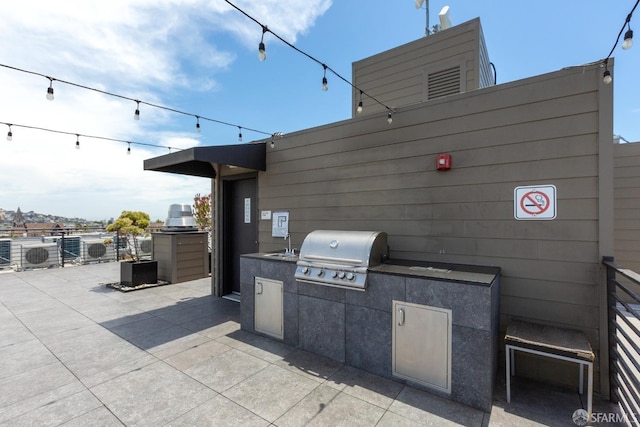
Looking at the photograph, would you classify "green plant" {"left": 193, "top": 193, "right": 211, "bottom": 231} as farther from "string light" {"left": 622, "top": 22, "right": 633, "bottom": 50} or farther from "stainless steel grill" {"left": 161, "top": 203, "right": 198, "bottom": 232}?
"string light" {"left": 622, "top": 22, "right": 633, "bottom": 50}

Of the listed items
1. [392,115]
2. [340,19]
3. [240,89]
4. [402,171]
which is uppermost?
[340,19]

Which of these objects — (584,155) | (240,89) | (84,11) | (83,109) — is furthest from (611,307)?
(83,109)

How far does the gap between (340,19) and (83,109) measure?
4512 mm

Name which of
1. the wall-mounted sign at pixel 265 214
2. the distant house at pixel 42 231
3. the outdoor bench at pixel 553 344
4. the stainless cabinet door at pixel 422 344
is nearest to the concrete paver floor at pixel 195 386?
the stainless cabinet door at pixel 422 344

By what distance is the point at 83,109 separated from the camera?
4.39m

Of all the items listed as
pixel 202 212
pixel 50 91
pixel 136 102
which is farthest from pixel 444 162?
pixel 202 212

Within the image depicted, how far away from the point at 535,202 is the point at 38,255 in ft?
35.9

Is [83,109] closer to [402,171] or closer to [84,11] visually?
[84,11]

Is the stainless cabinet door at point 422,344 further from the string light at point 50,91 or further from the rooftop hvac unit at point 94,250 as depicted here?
the rooftop hvac unit at point 94,250

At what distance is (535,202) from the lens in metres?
2.41

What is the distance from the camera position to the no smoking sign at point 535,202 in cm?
235

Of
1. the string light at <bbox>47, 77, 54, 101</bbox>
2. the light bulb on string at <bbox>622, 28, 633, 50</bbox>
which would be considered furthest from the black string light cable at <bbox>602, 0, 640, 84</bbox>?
the string light at <bbox>47, 77, 54, 101</bbox>

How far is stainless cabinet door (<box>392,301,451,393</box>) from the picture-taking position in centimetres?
211

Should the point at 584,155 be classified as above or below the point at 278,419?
above
